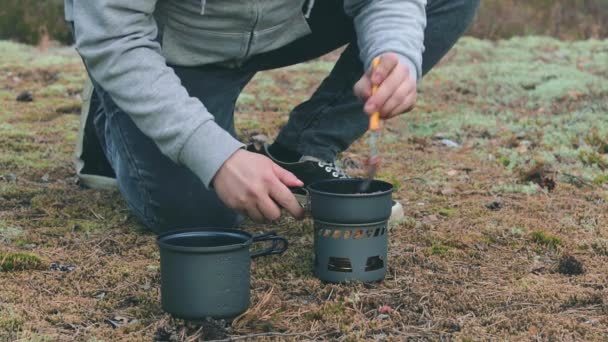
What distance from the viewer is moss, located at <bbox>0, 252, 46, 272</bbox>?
2.68 metres

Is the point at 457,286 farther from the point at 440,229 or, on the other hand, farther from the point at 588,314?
the point at 440,229

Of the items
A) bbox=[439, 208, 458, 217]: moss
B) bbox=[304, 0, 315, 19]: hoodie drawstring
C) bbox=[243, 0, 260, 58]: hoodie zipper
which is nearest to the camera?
bbox=[243, 0, 260, 58]: hoodie zipper

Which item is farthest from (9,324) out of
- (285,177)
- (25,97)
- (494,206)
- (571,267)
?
(25,97)

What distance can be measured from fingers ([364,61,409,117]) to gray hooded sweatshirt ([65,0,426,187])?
0.45 ft

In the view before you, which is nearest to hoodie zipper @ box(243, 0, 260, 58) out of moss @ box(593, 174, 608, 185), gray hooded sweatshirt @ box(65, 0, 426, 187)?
gray hooded sweatshirt @ box(65, 0, 426, 187)

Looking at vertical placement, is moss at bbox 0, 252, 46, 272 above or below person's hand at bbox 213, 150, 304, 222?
below

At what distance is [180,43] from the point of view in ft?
9.82

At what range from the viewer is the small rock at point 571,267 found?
271 cm

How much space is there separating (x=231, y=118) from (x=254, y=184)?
1.26m

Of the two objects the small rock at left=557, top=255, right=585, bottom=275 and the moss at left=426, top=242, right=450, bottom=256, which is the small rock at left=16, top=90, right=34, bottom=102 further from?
the small rock at left=557, top=255, right=585, bottom=275

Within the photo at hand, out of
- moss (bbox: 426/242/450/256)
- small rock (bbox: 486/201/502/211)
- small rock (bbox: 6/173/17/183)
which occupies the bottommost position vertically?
small rock (bbox: 6/173/17/183)

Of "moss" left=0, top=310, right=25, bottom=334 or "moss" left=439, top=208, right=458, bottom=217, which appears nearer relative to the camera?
"moss" left=0, top=310, right=25, bottom=334

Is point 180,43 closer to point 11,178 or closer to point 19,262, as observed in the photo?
point 19,262

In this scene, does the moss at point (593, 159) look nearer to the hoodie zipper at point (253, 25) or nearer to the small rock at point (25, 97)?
the hoodie zipper at point (253, 25)
